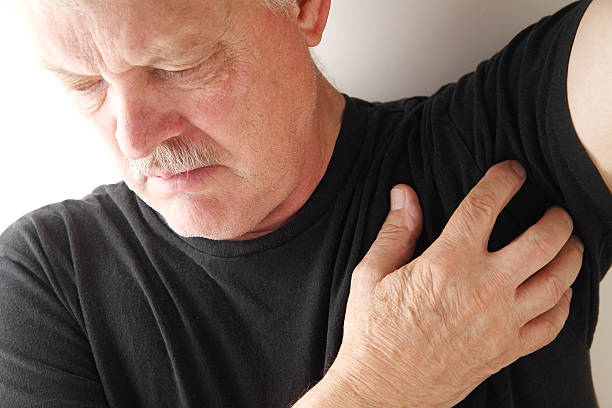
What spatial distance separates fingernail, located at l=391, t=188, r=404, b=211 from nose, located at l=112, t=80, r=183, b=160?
442 millimetres

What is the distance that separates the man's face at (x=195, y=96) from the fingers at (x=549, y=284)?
0.48m

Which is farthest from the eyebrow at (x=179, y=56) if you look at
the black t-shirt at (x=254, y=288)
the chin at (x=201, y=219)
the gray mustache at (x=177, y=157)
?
the black t-shirt at (x=254, y=288)

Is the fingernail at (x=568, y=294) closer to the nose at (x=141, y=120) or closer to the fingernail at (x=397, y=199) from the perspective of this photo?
the fingernail at (x=397, y=199)

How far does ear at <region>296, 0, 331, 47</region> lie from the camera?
1.09 meters

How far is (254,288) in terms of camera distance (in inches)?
47.7

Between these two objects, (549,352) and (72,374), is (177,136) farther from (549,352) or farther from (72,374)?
(549,352)

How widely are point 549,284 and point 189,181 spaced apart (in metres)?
0.66

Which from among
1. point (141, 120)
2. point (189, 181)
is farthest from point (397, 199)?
point (141, 120)

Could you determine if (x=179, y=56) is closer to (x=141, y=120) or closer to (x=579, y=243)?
(x=141, y=120)

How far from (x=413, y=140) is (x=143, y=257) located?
64 cm

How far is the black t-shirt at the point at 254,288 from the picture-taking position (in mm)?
1105

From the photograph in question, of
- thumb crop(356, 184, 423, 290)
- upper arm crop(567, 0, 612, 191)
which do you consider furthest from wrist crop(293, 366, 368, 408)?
upper arm crop(567, 0, 612, 191)

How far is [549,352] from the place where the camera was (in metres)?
1.10

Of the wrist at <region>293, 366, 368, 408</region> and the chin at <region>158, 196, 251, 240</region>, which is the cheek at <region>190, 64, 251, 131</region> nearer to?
the chin at <region>158, 196, 251, 240</region>
